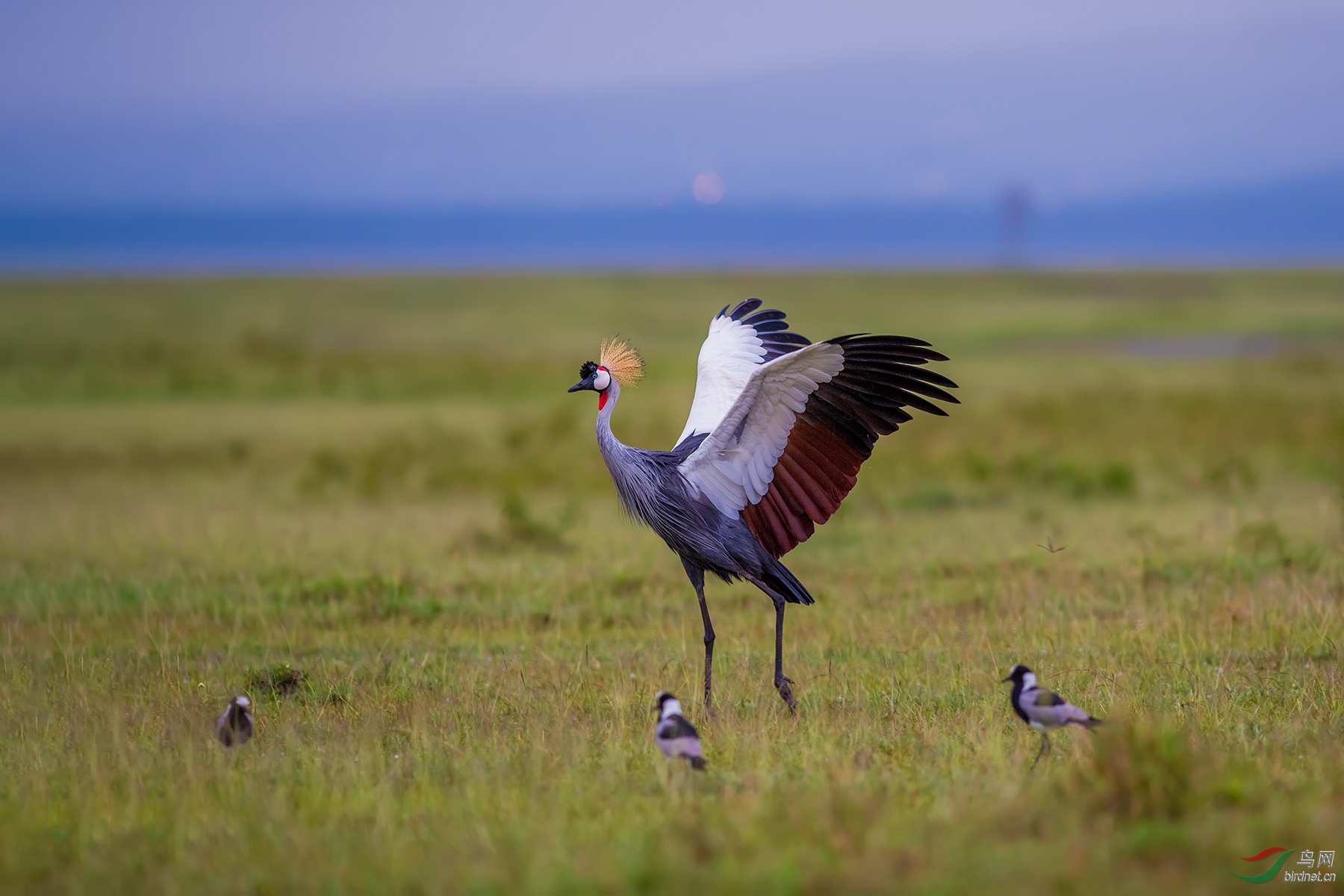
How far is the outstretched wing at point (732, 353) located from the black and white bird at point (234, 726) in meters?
2.96

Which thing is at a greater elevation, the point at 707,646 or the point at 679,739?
the point at 707,646

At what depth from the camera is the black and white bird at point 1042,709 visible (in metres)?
5.46

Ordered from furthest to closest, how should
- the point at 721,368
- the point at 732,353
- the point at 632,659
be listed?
the point at 732,353, the point at 721,368, the point at 632,659

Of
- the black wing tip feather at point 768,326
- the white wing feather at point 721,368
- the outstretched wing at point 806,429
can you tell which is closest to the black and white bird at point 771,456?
the outstretched wing at point 806,429

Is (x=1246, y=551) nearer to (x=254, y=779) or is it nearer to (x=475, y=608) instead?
(x=475, y=608)

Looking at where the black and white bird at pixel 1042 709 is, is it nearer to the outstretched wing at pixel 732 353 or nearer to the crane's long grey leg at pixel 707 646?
the crane's long grey leg at pixel 707 646

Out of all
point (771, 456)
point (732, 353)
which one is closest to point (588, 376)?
point (771, 456)

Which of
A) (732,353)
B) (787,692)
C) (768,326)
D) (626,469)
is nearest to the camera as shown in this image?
(787,692)

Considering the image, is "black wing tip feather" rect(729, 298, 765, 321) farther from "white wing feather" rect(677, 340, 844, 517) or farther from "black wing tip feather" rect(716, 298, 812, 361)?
"white wing feather" rect(677, 340, 844, 517)

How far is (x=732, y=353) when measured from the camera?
8.52 m

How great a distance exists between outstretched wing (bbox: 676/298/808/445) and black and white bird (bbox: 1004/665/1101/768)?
2778 mm

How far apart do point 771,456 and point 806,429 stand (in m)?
0.24

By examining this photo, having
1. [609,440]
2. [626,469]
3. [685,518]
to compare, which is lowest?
[685,518]

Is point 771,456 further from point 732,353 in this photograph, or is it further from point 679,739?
point 679,739
